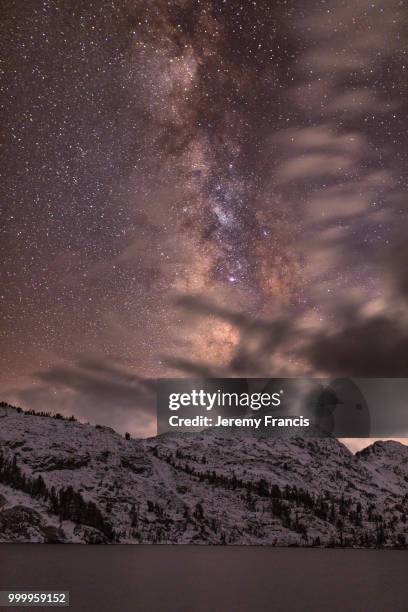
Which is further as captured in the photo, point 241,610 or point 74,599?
point 74,599

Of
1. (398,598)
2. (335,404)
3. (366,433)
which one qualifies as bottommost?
(398,598)

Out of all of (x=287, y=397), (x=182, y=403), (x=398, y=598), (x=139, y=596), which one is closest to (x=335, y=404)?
(x=287, y=397)

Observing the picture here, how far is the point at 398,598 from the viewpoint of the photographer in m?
69.0

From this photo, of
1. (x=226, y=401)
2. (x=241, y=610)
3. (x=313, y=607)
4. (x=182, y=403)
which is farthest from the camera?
(x=226, y=401)

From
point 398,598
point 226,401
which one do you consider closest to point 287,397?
point 226,401

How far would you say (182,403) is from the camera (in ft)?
367

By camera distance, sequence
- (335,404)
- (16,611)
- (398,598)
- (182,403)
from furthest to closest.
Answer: (335,404) → (182,403) → (398,598) → (16,611)

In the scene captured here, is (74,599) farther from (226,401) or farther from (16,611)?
(226,401)

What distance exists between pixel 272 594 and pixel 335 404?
103544mm

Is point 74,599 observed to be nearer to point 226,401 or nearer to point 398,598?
point 398,598

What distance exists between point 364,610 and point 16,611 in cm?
2766

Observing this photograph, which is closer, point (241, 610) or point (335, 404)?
point (241, 610)

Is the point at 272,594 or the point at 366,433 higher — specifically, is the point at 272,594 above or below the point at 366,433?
below

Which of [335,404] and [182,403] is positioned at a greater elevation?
[335,404]
